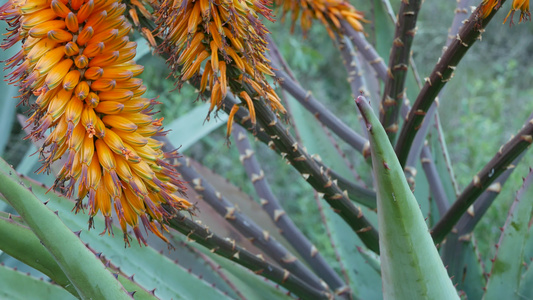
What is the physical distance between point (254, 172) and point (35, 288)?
51cm

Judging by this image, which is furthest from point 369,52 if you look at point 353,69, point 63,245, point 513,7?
point 63,245

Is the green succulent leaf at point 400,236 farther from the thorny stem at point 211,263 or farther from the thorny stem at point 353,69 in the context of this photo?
the thorny stem at point 353,69

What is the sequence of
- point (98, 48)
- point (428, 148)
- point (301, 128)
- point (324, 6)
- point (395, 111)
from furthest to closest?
point (301, 128) → point (428, 148) → point (324, 6) → point (395, 111) → point (98, 48)

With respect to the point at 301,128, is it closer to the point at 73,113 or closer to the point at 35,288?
the point at 35,288

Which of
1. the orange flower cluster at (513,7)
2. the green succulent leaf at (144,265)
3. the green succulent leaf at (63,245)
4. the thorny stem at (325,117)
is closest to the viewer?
the green succulent leaf at (63,245)

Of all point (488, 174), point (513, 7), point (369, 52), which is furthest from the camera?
point (369, 52)

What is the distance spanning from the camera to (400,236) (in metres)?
0.53

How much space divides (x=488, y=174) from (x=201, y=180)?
1.57ft

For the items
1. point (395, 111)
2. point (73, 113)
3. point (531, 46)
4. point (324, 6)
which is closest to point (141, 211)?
point (73, 113)

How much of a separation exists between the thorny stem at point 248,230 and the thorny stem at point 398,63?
270 mm

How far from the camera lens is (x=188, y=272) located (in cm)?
95

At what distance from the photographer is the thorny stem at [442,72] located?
68 cm

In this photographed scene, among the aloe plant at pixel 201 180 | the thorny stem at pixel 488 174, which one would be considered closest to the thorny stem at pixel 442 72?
the aloe plant at pixel 201 180

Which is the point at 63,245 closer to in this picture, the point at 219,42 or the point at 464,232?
the point at 219,42
